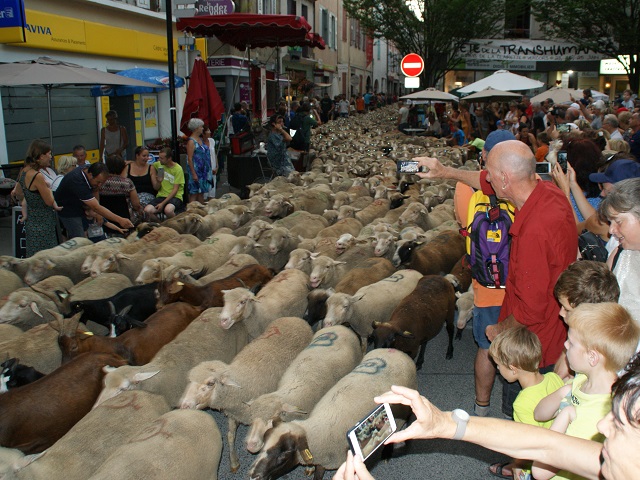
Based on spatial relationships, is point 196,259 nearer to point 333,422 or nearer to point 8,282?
point 8,282

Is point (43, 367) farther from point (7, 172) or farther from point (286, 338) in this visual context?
point (7, 172)

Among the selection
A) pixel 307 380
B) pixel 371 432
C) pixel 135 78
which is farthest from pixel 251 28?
pixel 371 432

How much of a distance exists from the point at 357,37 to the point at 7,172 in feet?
153

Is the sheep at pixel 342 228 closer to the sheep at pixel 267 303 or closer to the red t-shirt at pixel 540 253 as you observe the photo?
the sheep at pixel 267 303

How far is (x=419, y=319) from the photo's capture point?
186 inches

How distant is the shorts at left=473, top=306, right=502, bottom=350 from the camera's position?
386cm

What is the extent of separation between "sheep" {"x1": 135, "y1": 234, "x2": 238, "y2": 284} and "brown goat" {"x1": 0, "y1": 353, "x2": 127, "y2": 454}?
1716 millimetres

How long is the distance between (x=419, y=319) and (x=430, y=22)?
30.4 meters

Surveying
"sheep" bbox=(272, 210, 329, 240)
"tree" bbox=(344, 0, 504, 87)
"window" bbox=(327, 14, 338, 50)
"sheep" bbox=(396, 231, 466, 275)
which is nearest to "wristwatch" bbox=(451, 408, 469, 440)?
"sheep" bbox=(396, 231, 466, 275)

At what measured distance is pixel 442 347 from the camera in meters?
5.60

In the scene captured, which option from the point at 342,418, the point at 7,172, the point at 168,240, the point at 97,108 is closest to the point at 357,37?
the point at 97,108

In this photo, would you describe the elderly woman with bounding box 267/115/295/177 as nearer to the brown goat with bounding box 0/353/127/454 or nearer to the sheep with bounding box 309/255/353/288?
the sheep with bounding box 309/255/353/288

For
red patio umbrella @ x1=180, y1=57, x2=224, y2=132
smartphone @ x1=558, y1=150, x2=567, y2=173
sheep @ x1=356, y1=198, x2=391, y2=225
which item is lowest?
sheep @ x1=356, y1=198, x2=391, y2=225

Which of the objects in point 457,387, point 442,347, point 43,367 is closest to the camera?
point 43,367
